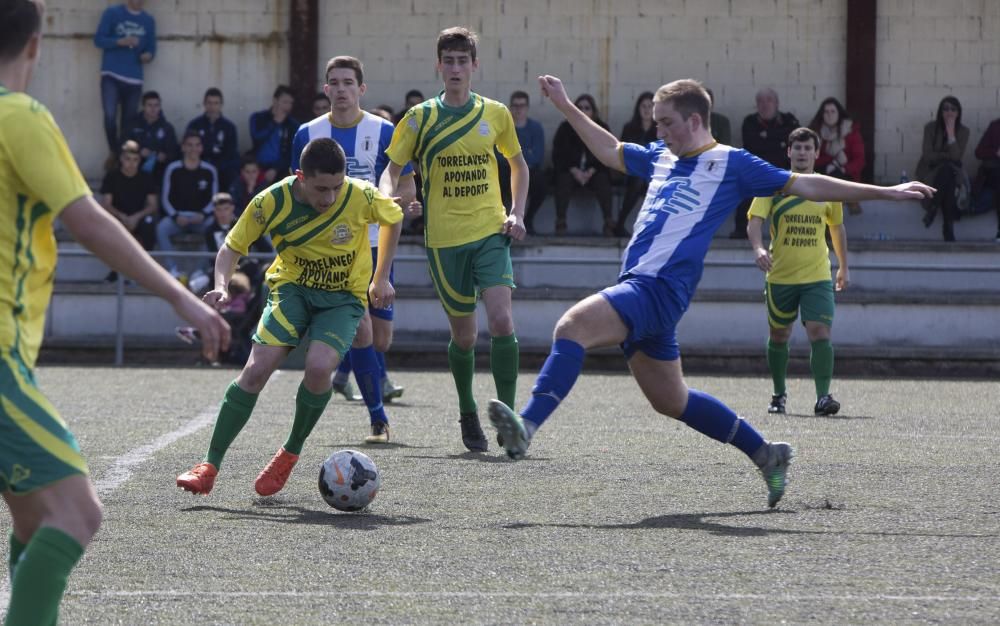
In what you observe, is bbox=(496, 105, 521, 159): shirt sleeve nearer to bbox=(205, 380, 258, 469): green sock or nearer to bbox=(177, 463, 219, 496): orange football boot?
bbox=(205, 380, 258, 469): green sock

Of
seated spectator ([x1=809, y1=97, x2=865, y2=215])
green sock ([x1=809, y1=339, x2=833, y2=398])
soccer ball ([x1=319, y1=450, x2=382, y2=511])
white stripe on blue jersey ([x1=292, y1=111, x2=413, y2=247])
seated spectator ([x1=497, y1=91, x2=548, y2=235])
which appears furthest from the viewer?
seated spectator ([x1=809, y1=97, x2=865, y2=215])

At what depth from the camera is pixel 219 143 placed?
1772cm

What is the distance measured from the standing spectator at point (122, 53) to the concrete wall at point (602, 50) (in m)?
0.49

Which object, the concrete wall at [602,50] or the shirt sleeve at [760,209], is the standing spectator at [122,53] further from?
the shirt sleeve at [760,209]

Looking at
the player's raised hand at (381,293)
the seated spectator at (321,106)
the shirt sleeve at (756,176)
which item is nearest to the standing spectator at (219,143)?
the seated spectator at (321,106)

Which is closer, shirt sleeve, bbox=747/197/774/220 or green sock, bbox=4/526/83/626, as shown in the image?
green sock, bbox=4/526/83/626

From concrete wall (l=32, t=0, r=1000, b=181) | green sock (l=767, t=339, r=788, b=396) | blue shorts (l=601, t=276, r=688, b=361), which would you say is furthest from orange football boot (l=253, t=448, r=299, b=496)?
concrete wall (l=32, t=0, r=1000, b=181)

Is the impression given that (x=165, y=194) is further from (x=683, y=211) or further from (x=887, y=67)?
(x=683, y=211)

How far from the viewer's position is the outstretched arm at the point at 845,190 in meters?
6.19

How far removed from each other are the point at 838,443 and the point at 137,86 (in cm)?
1187

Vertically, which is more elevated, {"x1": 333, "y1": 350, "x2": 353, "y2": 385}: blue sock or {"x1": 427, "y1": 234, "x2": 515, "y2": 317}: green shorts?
{"x1": 427, "y1": 234, "x2": 515, "y2": 317}: green shorts

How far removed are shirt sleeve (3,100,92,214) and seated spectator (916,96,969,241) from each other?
50.5 ft

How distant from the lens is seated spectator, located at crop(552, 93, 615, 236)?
17750 mm

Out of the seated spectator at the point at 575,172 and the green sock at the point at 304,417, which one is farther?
the seated spectator at the point at 575,172
